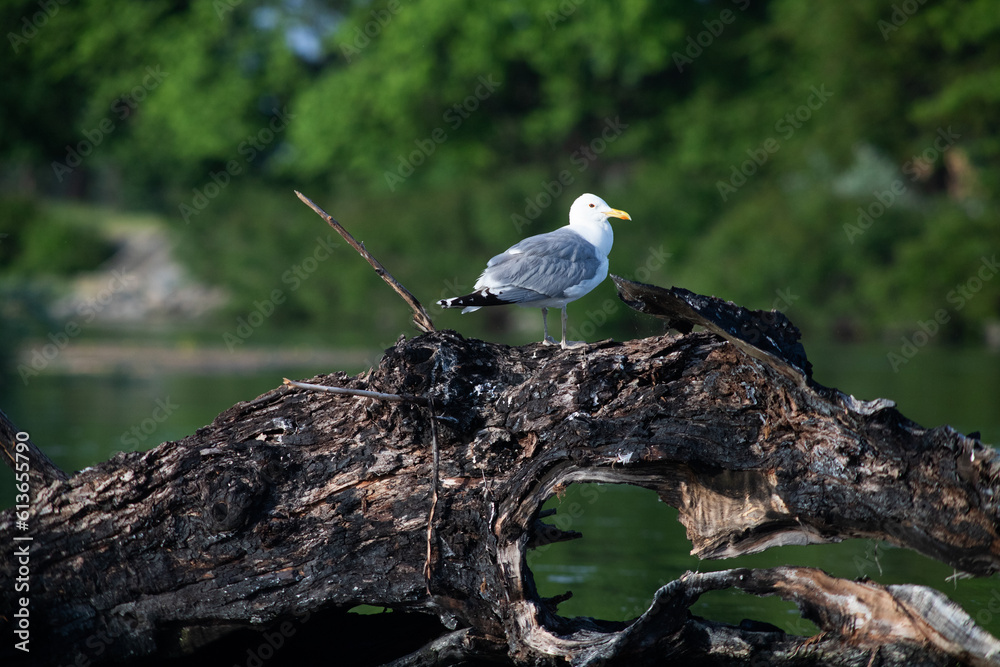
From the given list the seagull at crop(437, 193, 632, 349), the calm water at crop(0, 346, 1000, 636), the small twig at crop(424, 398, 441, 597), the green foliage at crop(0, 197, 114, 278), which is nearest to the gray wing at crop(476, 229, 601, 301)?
the seagull at crop(437, 193, 632, 349)

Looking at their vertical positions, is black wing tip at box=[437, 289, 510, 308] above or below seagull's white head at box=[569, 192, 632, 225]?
below

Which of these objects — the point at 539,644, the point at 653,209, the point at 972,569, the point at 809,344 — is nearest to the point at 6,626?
the point at 539,644

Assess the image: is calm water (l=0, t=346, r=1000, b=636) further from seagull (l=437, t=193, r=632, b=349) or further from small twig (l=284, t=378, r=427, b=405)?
small twig (l=284, t=378, r=427, b=405)

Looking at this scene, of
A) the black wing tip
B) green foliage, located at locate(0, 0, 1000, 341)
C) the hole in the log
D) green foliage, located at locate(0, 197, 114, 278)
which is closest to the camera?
the black wing tip

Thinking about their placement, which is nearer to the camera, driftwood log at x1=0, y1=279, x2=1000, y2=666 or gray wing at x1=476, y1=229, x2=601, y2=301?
driftwood log at x1=0, y1=279, x2=1000, y2=666

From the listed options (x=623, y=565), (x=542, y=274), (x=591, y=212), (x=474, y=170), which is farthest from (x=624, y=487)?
(x=474, y=170)

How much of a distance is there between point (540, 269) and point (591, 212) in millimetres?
941

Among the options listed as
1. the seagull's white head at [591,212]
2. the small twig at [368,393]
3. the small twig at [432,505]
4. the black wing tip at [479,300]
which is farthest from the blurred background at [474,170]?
the small twig at [432,505]

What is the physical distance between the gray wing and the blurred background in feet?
35.9

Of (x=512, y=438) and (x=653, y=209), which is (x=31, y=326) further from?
(x=653, y=209)

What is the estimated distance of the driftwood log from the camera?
4320mm

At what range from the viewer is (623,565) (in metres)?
7.38

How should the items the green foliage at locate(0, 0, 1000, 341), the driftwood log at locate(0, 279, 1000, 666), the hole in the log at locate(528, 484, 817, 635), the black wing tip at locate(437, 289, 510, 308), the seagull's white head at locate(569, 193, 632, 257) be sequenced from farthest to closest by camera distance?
the green foliage at locate(0, 0, 1000, 341)
the seagull's white head at locate(569, 193, 632, 257)
the hole in the log at locate(528, 484, 817, 635)
the black wing tip at locate(437, 289, 510, 308)
the driftwood log at locate(0, 279, 1000, 666)

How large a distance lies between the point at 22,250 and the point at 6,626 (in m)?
35.0
